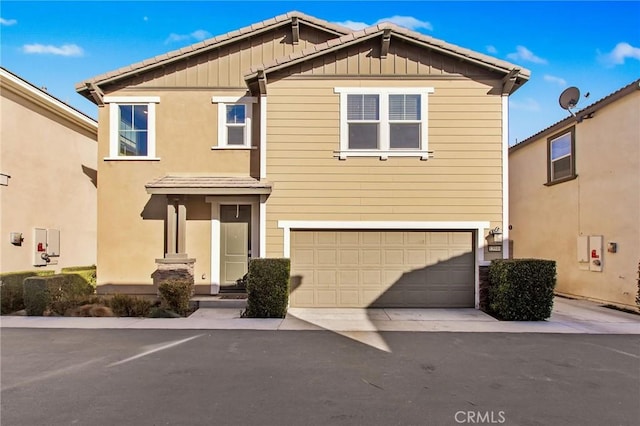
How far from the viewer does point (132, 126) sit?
33.4ft

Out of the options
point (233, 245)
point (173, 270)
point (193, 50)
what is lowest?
point (173, 270)

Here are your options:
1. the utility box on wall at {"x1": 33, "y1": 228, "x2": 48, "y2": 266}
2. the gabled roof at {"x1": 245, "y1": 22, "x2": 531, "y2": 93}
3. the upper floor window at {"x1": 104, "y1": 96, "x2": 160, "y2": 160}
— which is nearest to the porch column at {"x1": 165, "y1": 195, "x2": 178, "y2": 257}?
the upper floor window at {"x1": 104, "y1": 96, "x2": 160, "y2": 160}

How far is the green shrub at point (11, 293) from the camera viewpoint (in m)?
8.51

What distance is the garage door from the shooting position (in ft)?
30.1

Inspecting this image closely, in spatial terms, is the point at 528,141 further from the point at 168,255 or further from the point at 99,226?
the point at 99,226

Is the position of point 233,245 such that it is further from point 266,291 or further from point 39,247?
point 39,247

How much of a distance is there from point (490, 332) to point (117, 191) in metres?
9.69

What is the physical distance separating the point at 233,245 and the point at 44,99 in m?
7.27

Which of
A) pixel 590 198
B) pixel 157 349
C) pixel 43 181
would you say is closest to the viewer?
pixel 157 349

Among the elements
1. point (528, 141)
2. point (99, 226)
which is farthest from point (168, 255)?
point (528, 141)

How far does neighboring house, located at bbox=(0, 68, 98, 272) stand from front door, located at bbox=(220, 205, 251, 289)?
569 cm

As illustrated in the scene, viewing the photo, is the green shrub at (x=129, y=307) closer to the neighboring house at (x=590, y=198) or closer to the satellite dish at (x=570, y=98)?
the neighboring house at (x=590, y=198)

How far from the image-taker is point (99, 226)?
32.4 feet

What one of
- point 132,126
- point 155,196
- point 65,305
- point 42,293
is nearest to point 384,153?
point 155,196
